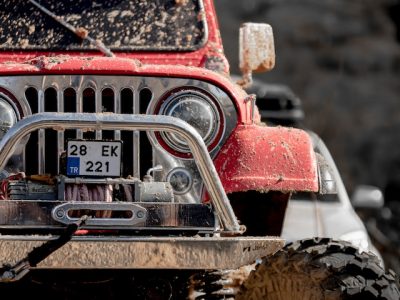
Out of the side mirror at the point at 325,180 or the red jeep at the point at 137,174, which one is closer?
the red jeep at the point at 137,174

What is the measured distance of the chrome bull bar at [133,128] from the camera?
5.47m

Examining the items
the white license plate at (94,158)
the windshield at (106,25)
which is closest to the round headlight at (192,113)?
the white license plate at (94,158)

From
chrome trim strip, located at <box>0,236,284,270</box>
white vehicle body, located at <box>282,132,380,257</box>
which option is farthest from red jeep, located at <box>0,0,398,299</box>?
white vehicle body, located at <box>282,132,380,257</box>

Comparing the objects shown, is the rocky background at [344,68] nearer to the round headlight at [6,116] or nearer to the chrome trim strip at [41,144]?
the chrome trim strip at [41,144]

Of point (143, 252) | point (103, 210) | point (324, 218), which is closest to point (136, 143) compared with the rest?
point (103, 210)

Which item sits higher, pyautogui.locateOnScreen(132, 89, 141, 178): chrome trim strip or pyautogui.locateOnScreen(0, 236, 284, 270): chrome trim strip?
pyautogui.locateOnScreen(132, 89, 141, 178): chrome trim strip

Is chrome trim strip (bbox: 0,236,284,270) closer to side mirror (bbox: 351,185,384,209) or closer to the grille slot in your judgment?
the grille slot

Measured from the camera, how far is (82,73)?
615cm

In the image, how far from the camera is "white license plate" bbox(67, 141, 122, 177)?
19.0 ft

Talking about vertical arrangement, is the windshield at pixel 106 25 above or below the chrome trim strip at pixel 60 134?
above

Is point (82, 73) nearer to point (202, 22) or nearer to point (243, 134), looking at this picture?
point (243, 134)

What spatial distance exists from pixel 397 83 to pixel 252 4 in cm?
327

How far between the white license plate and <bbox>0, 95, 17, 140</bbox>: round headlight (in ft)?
1.53

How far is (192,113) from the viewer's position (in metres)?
6.16
